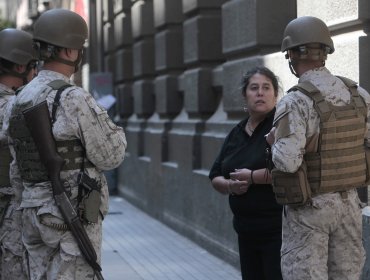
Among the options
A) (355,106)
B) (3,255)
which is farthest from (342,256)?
(3,255)

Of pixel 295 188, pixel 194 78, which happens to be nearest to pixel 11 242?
pixel 295 188

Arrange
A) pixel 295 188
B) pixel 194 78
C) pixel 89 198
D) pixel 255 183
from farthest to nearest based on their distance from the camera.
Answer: pixel 194 78 < pixel 255 183 < pixel 89 198 < pixel 295 188

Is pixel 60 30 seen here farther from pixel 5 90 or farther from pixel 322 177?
pixel 322 177

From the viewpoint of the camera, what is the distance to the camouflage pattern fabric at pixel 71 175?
4.63 metres

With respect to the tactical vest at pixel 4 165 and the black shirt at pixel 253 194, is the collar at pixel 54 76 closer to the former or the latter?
the tactical vest at pixel 4 165

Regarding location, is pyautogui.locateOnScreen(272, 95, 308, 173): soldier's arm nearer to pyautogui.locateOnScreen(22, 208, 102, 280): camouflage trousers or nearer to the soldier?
pyautogui.locateOnScreen(22, 208, 102, 280): camouflage trousers

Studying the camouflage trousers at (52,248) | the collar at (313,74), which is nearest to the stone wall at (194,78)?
the collar at (313,74)

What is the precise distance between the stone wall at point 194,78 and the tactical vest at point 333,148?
72.2 inches

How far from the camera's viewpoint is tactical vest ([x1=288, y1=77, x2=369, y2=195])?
4.54 metres

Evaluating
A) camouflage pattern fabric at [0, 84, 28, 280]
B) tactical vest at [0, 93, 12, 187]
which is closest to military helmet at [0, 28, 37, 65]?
camouflage pattern fabric at [0, 84, 28, 280]

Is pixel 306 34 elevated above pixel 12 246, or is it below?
above

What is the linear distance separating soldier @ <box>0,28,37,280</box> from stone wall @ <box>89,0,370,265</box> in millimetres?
2298

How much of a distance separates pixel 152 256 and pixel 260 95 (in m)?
4.46

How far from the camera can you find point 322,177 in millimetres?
4543
